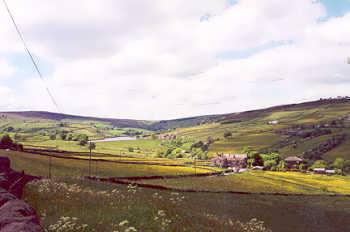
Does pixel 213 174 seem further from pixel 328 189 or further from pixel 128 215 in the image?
pixel 128 215

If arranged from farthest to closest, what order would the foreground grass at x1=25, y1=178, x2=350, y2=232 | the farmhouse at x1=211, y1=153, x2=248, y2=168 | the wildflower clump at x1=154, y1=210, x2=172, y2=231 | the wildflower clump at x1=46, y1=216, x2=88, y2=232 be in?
the farmhouse at x1=211, y1=153, x2=248, y2=168
the wildflower clump at x1=154, y1=210, x2=172, y2=231
the foreground grass at x1=25, y1=178, x2=350, y2=232
the wildflower clump at x1=46, y1=216, x2=88, y2=232

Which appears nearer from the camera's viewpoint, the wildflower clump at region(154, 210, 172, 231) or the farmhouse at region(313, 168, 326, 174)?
the wildflower clump at region(154, 210, 172, 231)

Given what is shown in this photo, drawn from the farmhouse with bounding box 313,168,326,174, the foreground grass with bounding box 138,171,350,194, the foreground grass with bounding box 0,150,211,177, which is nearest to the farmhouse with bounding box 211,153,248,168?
the farmhouse with bounding box 313,168,326,174

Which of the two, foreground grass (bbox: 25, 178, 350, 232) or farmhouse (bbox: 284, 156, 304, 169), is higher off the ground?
foreground grass (bbox: 25, 178, 350, 232)

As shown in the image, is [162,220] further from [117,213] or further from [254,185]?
[254,185]

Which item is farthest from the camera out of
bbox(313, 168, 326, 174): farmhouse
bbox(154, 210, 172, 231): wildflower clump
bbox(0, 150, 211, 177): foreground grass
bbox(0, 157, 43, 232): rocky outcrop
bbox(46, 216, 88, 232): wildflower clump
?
bbox(313, 168, 326, 174): farmhouse

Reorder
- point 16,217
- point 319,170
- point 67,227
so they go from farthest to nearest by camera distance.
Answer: point 319,170 → point 67,227 → point 16,217

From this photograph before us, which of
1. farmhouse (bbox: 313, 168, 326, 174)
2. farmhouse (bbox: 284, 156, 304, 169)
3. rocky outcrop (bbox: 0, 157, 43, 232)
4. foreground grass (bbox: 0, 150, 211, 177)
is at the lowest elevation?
farmhouse (bbox: 313, 168, 326, 174)

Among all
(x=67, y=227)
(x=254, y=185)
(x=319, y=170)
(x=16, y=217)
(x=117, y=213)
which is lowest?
(x=319, y=170)

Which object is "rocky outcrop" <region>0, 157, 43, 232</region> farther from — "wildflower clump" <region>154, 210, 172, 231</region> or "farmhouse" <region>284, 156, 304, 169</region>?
"farmhouse" <region>284, 156, 304, 169</region>

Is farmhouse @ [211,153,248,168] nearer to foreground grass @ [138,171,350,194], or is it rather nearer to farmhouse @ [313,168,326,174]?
farmhouse @ [313,168,326,174]

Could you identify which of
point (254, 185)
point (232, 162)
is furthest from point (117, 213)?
point (232, 162)

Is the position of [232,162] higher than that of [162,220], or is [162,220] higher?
[162,220]

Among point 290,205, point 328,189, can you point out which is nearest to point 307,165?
point 328,189
